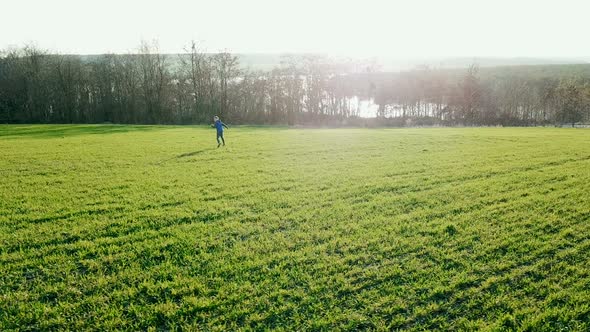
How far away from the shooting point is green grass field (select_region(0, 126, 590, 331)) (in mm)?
5645

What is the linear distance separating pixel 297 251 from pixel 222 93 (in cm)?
6677

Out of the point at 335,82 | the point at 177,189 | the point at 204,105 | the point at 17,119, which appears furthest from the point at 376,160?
the point at 17,119

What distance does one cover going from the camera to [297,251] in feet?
25.7

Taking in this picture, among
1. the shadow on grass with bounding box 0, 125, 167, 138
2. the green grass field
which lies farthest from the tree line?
the green grass field

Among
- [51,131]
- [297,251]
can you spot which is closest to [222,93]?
[51,131]

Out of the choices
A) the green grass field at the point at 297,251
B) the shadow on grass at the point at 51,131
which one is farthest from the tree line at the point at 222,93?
the green grass field at the point at 297,251

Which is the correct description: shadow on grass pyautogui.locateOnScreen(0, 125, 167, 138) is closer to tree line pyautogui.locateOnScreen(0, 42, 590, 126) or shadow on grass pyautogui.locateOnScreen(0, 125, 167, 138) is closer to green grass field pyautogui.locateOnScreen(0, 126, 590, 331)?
tree line pyautogui.locateOnScreen(0, 42, 590, 126)

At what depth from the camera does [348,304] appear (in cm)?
586

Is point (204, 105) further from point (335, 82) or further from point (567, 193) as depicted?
point (567, 193)

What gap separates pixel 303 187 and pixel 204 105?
59143mm

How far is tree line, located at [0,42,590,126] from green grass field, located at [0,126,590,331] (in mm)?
56300

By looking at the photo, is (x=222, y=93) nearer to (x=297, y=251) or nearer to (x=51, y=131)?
(x=51, y=131)

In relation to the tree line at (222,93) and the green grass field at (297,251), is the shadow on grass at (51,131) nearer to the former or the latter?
the tree line at (222,93)

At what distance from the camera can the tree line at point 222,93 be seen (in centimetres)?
6712
